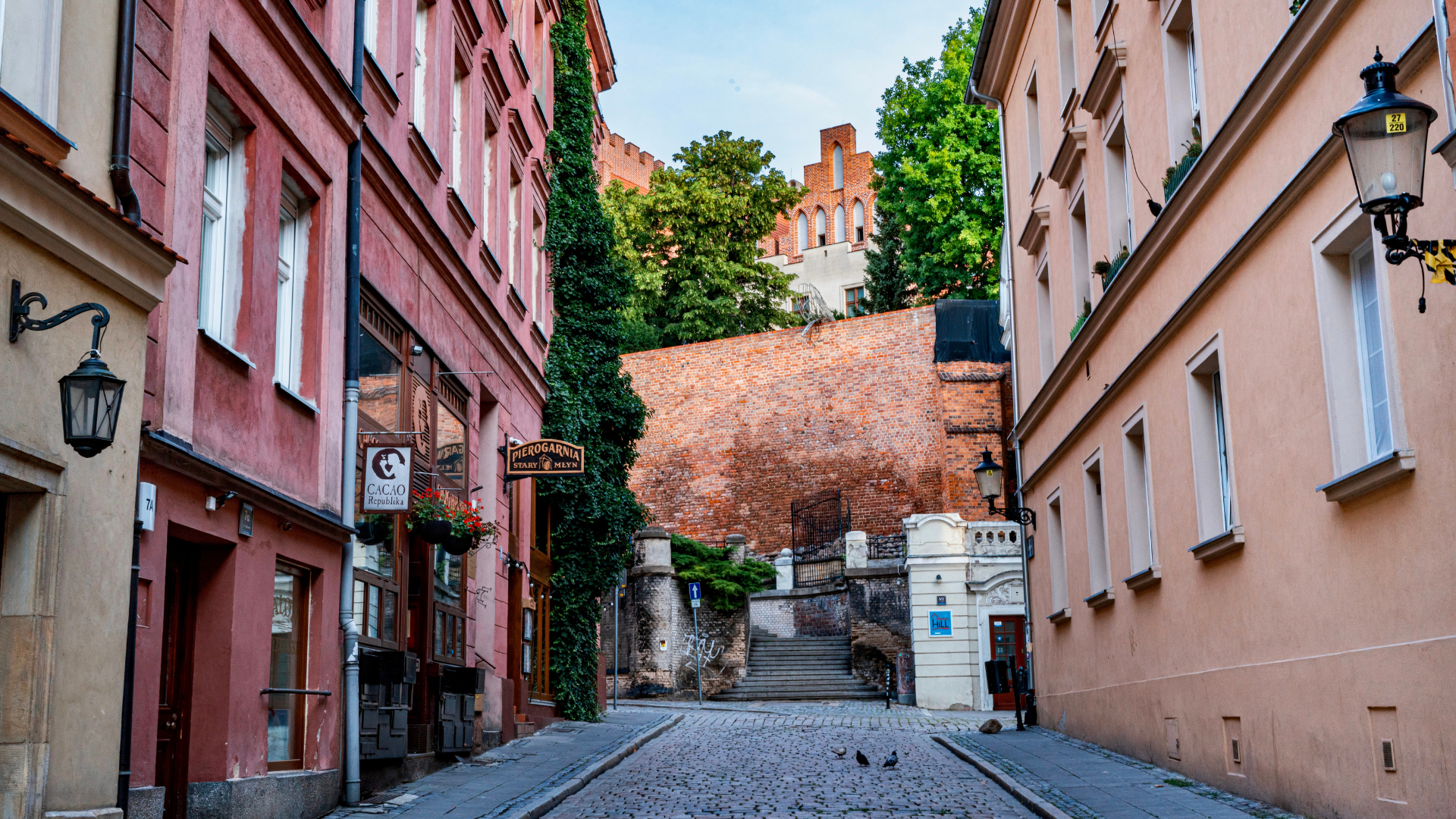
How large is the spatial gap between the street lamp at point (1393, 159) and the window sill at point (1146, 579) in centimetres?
766

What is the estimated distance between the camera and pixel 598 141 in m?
25.8

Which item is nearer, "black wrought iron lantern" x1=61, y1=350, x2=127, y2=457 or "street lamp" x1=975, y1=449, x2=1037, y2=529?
"black wrought iron lantern" x1=61, y1=350, x2=127, y2=457

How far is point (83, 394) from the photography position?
632 centimetres

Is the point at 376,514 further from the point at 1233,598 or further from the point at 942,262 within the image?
the point at 942,262

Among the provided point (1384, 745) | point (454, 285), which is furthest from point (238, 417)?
point (1384, 745)

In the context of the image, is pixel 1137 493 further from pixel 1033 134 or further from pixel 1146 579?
pixel 1033 134

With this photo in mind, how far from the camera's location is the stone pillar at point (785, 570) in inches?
1411

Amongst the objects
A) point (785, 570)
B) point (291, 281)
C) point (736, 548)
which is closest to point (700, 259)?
point (736, 548)

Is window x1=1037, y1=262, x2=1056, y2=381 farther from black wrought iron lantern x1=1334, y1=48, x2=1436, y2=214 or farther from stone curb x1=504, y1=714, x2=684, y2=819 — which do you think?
black wrought iron lantern x1=1334, y1=48, x2=1436, y2=214

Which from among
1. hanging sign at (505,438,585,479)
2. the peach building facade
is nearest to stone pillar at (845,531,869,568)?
the peach building facade

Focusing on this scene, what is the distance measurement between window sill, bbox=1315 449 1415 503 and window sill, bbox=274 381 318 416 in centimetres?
717

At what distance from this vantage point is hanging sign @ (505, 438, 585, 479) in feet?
56.3

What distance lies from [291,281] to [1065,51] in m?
11.6

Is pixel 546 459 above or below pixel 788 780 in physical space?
above
